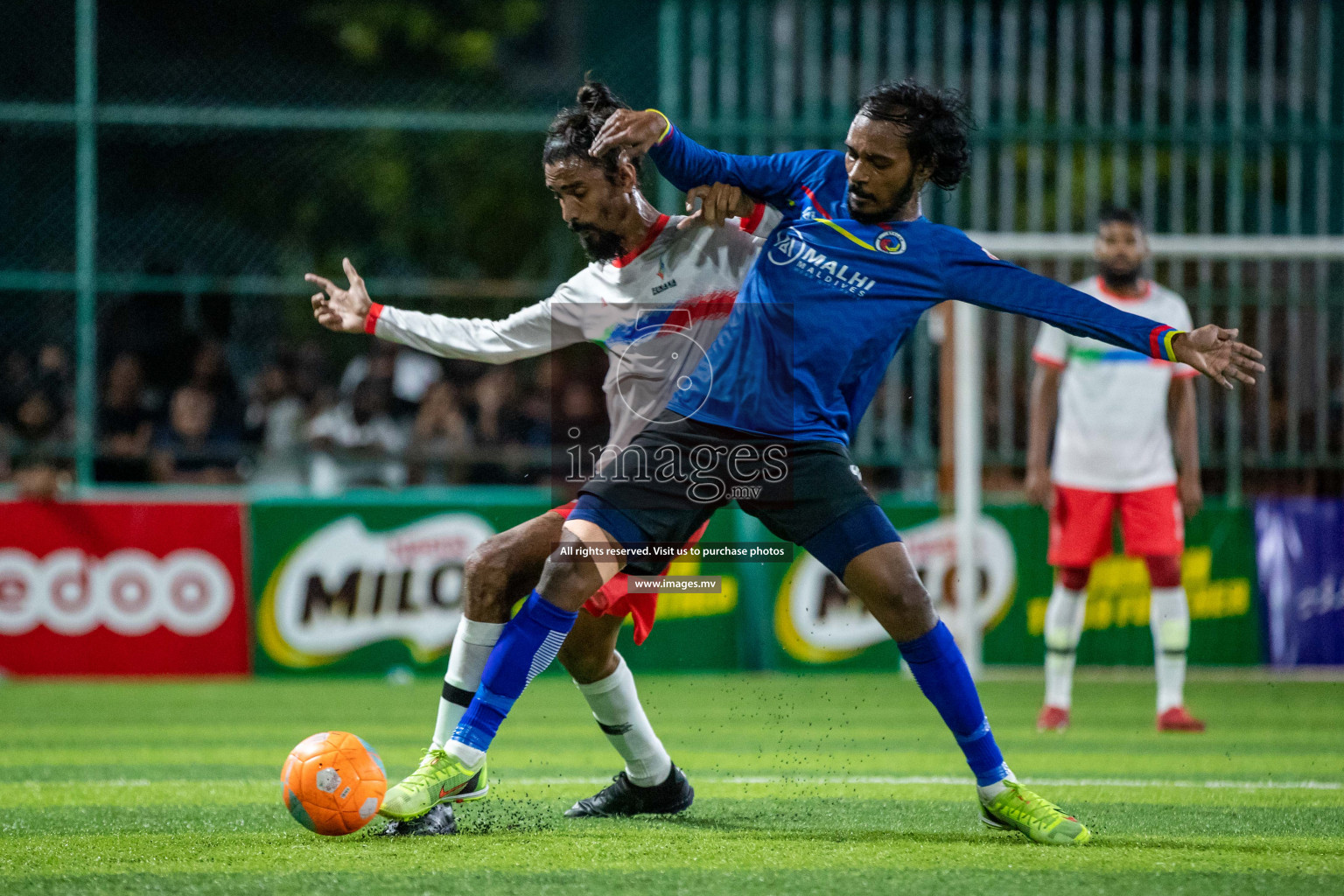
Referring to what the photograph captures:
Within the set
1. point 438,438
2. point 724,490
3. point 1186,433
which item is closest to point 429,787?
point 724,490

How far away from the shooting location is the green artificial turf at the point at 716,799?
12.6ft

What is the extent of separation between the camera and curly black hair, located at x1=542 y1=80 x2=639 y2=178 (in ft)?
15.5

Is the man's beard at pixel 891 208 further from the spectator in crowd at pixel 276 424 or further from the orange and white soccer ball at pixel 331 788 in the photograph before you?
the spectator in crowd at pixel 276 424

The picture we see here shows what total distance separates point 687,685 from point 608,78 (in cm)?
437

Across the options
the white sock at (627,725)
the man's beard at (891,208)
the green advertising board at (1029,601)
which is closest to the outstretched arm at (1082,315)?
the man's beard at (891,208)

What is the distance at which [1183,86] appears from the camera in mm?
11172

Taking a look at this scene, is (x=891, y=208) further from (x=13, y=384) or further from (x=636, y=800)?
(x=13, y=384)

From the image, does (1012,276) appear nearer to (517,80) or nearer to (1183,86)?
(1183,86)

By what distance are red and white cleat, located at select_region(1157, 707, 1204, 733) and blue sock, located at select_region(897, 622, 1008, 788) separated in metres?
3.39

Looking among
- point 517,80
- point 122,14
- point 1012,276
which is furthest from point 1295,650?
point 517,80

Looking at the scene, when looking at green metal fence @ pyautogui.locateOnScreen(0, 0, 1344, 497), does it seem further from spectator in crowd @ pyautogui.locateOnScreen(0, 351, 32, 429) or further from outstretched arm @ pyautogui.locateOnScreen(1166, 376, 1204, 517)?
outstretched arm @ pyautogui.locateOnScreen(1166, 376, 1204, 517)

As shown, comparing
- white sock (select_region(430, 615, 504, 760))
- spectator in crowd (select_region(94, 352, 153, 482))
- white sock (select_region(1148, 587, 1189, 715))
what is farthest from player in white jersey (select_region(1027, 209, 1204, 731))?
spectator in crowd (select_region(94, 352, 153, 482))

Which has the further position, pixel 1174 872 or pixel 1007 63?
pixel 1007 63

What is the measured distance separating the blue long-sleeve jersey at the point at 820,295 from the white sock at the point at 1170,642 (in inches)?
145
